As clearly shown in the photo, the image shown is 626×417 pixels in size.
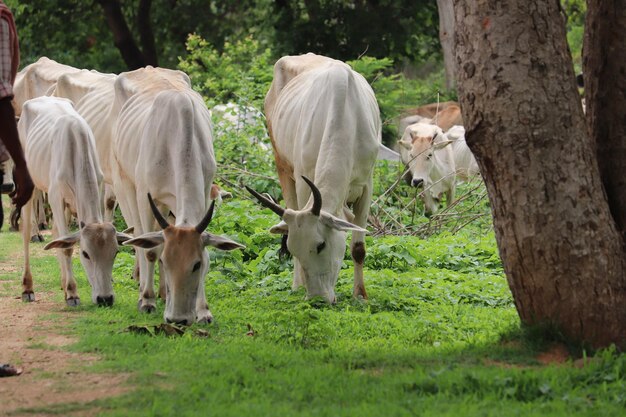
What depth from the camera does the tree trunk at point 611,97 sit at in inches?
260

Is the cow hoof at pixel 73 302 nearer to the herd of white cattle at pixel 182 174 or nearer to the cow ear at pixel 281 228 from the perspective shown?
the herd of white cattle at pixel 182 174

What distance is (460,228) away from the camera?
13.3 metres

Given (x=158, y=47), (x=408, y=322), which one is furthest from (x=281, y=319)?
(x=158, y=47)

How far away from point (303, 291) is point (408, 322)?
1.45m

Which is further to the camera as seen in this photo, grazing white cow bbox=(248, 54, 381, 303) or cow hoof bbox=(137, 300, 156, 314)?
cow hoof bbox=(137, 300, 156, 314)

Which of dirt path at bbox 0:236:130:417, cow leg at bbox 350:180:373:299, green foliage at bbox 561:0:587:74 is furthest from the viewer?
green foliage at bbox 561:0:587:74

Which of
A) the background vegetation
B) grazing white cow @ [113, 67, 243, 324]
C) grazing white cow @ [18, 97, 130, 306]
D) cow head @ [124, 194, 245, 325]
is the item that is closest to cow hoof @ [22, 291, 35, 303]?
grazing white cow @ [18, 97, 130, 306]

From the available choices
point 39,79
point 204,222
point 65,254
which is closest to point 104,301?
point 65,254

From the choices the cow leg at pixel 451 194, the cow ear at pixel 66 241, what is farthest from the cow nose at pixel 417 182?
the cow ear at pixel 66 241

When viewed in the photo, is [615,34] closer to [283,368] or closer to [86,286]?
[283,368]

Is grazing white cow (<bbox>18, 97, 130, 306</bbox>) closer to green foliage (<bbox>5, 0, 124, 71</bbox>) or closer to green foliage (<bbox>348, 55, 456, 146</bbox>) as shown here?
green foliage (<bbox>348, 55, 456, 146</bbox>)

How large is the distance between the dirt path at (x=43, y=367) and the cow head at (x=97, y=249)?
351 mm

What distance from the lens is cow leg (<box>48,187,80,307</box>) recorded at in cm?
903

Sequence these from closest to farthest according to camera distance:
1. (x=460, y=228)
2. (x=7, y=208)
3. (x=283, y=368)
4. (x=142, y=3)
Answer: (x=283, y=368) → (x=460, y=228) → (x=7, y=208) → (x=142, y=3)
